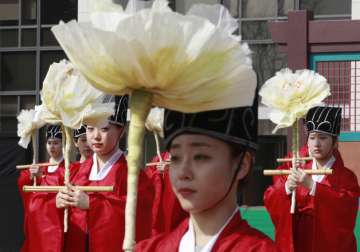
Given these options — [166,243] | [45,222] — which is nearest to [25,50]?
[45,222]

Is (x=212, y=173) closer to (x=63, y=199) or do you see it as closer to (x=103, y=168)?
(x=63, y=199)

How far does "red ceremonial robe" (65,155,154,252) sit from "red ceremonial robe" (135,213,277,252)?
3525 millimetres

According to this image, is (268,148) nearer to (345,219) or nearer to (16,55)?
(16,55)

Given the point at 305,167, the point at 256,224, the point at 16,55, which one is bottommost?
the point at 256,224

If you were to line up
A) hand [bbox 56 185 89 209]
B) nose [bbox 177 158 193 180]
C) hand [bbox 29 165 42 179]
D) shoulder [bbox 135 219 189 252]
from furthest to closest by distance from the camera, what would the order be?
hand [bbox 29 165 42 179] < hand [bbox 56 185 89 209] < shoulder [bbox 135 219 189 252] < nose [bbox 177 158 193 180]

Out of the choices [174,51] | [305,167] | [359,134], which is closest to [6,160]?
[359,134]

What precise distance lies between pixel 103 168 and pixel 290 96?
4.44ft

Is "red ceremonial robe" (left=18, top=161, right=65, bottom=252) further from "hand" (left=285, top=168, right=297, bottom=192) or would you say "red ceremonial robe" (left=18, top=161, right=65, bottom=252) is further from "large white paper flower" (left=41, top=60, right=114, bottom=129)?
"hand" (left=285, top=168, right=297, bottom=192)

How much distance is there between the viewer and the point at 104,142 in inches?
251

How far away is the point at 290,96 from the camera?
6.57 meters

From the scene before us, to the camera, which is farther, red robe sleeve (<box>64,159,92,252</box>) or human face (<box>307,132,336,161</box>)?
human face (<box>307,132,336,161</box>)

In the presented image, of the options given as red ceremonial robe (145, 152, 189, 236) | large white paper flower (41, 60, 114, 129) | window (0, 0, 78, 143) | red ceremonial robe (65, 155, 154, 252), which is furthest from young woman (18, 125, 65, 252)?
→ window (0, 0, 78, 143)

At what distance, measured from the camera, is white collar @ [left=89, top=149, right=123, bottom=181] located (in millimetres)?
6555

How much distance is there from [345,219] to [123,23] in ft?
17.7
